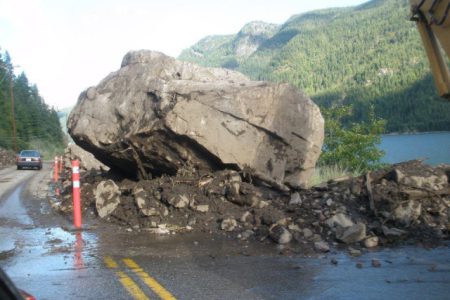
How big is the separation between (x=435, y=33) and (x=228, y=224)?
4650mm

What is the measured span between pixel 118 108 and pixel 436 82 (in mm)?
7379

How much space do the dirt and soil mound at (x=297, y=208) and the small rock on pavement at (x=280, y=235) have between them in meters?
0.01

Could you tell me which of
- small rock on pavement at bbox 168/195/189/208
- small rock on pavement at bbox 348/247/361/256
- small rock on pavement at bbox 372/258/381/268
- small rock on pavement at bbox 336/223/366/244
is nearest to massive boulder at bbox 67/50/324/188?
small rock on pavement at bbox 168/195/189/208

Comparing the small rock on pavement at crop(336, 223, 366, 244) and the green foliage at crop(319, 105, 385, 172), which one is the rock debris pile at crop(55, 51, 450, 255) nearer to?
the small rock on pavement at crop(336, 223, 366, 244)

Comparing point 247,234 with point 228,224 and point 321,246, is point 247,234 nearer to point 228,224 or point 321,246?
point 228,224

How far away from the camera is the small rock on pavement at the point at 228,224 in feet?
28.0

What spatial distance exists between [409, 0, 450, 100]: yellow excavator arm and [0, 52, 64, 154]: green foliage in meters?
65.6

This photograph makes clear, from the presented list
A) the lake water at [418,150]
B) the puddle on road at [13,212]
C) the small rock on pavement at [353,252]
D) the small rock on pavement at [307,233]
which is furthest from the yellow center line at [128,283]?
the lake water at [418,150]

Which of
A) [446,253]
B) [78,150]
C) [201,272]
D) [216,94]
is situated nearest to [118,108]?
[216,94]

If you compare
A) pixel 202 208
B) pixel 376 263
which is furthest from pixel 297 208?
pixel 376 263

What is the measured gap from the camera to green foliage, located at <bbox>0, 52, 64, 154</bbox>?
3009 inches

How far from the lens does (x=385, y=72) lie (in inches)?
3839

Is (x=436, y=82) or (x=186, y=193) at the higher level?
(x=436, y=82)

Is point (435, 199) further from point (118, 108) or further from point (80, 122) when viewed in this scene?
point (80, 122)
